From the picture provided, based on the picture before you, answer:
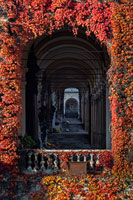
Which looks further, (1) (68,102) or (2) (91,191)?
(1) (68,102)

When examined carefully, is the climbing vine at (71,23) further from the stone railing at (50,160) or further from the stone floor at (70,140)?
the stone floor at (70,140)

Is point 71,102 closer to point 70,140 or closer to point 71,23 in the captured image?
point 70,140

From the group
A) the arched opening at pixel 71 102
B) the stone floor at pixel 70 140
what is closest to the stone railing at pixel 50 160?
the stone floor at pixel 70 140

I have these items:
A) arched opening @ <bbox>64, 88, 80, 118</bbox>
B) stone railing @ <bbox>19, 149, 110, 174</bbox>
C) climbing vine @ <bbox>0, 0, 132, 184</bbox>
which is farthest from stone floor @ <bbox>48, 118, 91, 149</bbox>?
arched opening @ <bbox>64, 88, 80, 118</bbox>

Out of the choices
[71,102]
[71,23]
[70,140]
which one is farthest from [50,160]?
[71,102]

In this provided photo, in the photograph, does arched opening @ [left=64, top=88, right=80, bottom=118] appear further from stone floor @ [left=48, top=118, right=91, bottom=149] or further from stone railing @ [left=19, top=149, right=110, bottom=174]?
stone railing @ [left=19, top=149, right=110, bottom=174]

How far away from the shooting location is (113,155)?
7816 mm

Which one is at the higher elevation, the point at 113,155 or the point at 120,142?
the point at 120,142

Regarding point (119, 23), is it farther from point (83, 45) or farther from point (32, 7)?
point (83, 45)

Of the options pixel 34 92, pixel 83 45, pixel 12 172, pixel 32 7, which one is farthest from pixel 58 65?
pixel 12 172

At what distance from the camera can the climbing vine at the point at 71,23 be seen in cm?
746

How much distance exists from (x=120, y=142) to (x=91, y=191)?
188cm

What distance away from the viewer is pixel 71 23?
7.91 meters

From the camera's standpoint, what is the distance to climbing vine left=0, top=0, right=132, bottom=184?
7.46 meters
